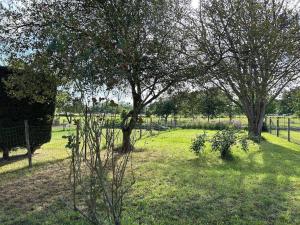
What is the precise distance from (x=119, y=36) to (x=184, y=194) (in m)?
3.51

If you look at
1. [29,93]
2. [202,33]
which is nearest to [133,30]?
[29,93]

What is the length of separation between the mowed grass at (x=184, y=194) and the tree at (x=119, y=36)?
1429 millimetres

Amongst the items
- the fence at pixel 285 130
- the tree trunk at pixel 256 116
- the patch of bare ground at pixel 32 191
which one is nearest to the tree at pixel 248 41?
the tree trunk at pixel 256 116

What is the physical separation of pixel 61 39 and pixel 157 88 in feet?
16.5

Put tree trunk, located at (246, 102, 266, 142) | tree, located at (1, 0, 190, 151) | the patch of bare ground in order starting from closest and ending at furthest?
the patch of bare ground
tree, located at (1, 0, 190, 151)
tree trunk, located at (246, 102, 266, 142)

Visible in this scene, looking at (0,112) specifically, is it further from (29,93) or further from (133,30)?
(133,30)

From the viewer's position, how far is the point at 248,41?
11.4 meters

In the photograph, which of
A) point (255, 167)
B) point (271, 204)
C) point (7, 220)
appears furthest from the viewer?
point (255, 167)

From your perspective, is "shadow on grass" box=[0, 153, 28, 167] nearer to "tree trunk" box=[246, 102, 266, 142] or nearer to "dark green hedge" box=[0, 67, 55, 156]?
"dark green hedge" box=[0, 67, 55, 156]

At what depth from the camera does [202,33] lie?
45.1ft

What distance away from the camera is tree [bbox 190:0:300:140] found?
32.7ft

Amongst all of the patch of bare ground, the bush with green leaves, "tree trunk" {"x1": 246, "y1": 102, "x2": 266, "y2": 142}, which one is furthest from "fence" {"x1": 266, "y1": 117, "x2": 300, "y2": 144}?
the patch of bare ground

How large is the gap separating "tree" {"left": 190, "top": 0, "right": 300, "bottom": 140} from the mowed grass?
3.32m

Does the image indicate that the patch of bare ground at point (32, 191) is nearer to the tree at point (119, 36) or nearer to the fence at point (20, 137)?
the tree at point (119, 36)
